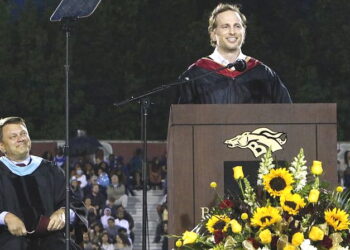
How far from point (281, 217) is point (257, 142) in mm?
819

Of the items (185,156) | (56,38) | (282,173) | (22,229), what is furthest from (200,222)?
(56,38)

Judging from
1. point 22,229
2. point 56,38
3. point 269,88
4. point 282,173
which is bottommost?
point 22,229

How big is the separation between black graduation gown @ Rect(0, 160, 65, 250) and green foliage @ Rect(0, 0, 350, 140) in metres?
25.6

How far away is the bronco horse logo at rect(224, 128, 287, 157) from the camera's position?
541cm

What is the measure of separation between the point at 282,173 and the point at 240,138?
722mm

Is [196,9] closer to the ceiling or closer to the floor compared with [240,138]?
closer to the ceiling

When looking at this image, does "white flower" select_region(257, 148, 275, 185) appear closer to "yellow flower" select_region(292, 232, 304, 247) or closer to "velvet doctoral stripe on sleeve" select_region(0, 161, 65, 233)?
"yellow flower" select_region(292, 232, 304, 247)

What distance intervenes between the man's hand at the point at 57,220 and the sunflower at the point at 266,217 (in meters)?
2.42

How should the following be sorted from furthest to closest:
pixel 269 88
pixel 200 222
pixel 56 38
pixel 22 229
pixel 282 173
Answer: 1. pixel 56 38
2. pixel 22 229
3. pixel 269 88
4. pixel 200 222
5. pixel 282 173

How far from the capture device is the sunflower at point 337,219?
15.3 feet

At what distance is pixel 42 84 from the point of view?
35.1 metres

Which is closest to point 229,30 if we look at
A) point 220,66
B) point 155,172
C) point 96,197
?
point 220,66

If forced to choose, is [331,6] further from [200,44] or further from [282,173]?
[282,173]

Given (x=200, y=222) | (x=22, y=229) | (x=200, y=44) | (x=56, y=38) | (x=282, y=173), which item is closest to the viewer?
(x=282, y=173)
